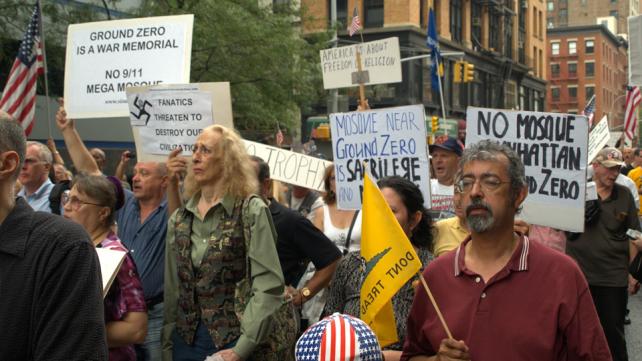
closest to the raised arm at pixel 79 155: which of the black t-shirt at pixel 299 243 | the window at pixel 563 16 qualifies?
the black t-shirt at pixel 299 243

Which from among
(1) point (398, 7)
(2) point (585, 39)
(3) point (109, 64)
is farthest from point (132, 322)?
(2) point (585, 39)

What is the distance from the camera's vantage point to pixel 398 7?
4709cm

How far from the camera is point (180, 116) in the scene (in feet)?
20.0

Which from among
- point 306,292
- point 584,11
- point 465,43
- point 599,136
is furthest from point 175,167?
point 584,11

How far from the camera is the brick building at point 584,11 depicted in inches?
4914

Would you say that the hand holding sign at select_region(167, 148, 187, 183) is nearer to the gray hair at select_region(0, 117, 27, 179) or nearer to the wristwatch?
the wristwatch

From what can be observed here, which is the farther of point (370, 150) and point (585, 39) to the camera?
point (585, 39)

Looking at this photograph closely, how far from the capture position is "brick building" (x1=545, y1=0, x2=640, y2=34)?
125 metres

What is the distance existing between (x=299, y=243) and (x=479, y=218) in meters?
2.38

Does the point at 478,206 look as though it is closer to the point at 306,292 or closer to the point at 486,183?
the point at 486,183

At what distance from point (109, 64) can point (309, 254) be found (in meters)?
2.81

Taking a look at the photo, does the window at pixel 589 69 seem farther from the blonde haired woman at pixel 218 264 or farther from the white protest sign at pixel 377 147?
the blonde haired woman at pixel 218 264

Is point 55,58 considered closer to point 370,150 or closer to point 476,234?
point 370,150

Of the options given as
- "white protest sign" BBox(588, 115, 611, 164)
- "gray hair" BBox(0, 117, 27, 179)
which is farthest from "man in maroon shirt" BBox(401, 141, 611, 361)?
"white protest sign" BBox(588, 115, 611, 164)
